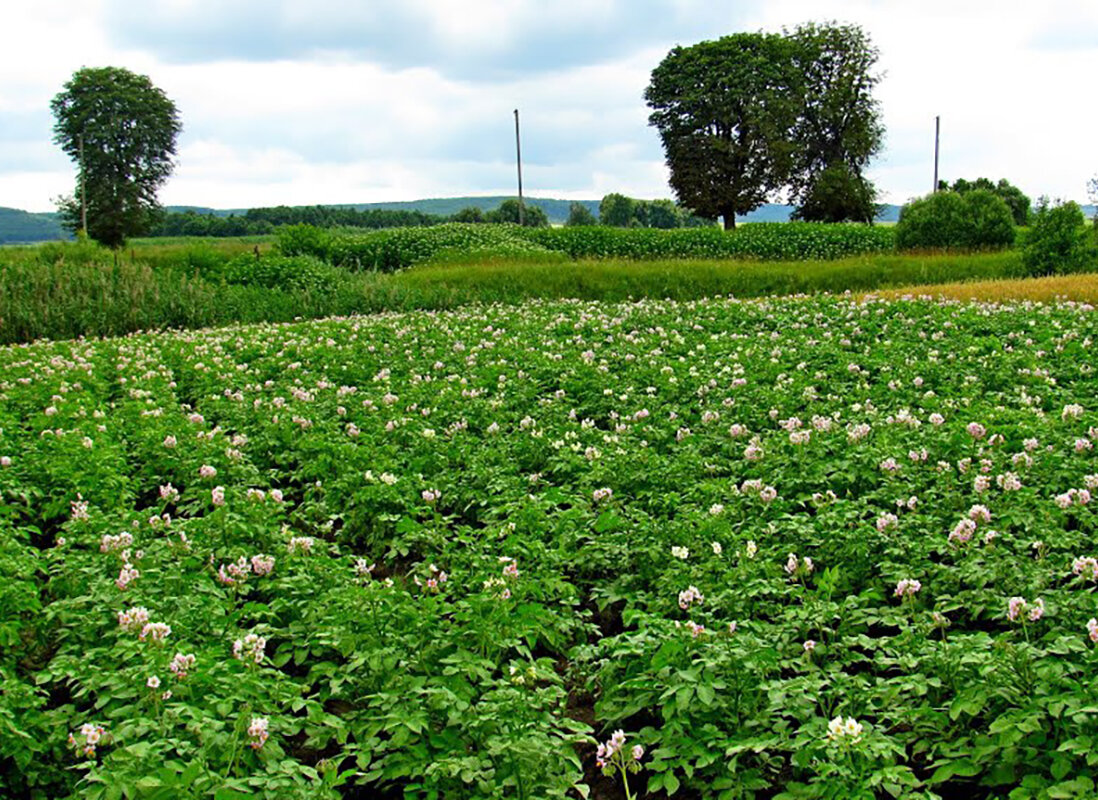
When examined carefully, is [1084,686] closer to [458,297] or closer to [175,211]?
[458,297]

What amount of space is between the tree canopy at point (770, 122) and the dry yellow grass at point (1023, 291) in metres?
34.8

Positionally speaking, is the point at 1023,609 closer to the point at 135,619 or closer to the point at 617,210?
the point at 135,619

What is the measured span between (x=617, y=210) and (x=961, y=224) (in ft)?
232

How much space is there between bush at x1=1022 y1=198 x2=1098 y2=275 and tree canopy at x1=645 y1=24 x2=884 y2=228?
2913cm

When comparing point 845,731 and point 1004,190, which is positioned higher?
point 1004,190

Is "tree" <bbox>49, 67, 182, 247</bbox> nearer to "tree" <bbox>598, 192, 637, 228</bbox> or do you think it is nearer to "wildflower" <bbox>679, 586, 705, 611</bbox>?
"tree" <bbox>598, 192, 637, 228</bbox>

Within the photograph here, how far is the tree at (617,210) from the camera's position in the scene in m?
98.6

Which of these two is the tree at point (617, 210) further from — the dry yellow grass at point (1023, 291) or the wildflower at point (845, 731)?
the wildflower at point (845, 731)


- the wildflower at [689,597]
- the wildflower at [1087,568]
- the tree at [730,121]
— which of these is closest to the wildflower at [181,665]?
the wildflower at [689,597]

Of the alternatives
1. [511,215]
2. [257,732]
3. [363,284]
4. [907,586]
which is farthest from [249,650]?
[511,215]

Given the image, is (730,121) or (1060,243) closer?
(1060,243)

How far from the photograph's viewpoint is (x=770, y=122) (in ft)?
172

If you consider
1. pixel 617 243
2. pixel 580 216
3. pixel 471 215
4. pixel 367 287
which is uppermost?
pixel 580 216

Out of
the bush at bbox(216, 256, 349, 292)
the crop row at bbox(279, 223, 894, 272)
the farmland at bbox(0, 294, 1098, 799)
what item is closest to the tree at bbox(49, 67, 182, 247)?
the crop row at bbox(279, 223, 894, 272)
